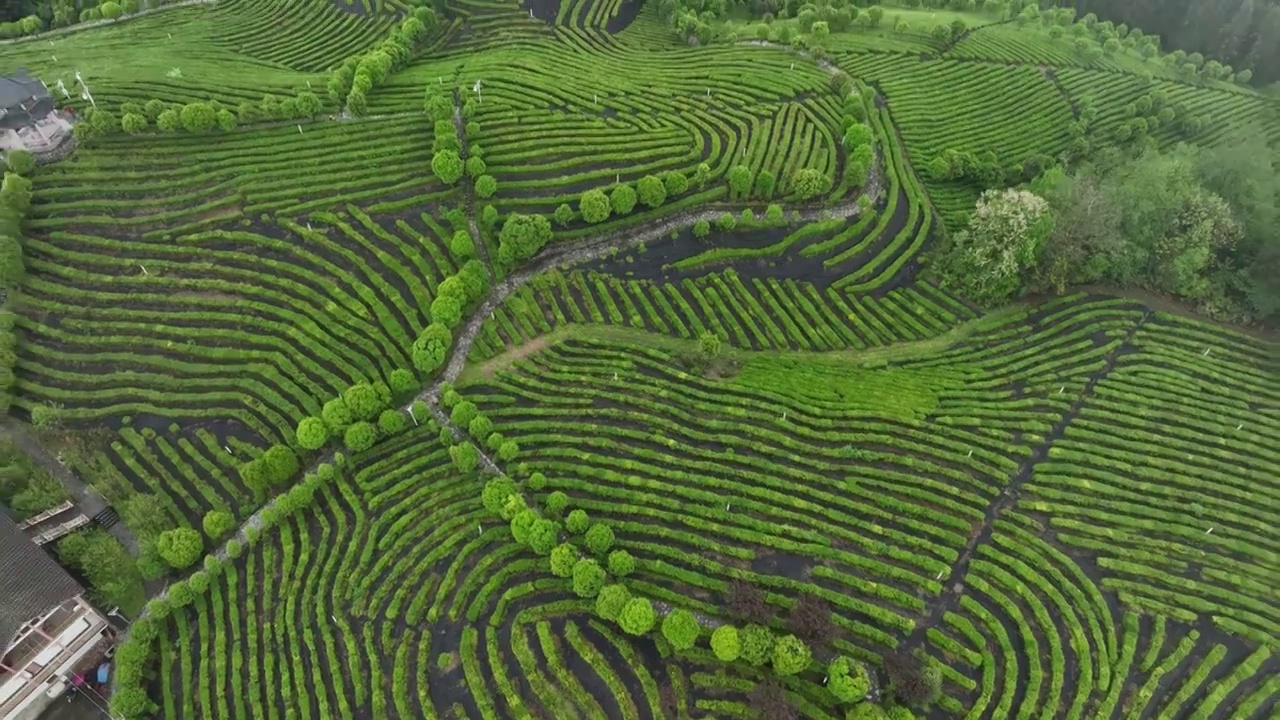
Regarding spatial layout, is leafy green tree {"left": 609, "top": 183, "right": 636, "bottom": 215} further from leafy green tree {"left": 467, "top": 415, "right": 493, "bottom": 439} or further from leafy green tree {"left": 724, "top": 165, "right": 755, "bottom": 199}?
leafy green tree {"left": 467, "top": 415, "right": 493, "bottom": 439}

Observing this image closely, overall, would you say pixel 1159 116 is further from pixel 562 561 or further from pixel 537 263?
pixel 562 561

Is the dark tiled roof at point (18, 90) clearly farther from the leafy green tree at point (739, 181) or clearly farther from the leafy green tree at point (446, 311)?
the leafy green tree at point (739, 181)

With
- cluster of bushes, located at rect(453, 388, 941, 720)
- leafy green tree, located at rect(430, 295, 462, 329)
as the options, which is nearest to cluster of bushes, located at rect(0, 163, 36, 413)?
leafy green tree, located at rect(430, 295, 462, 329)

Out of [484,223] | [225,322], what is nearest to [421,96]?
[484,223]

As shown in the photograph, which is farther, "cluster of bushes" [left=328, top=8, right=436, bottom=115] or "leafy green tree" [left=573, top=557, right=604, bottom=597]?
"cluster of bushes" [left=328, top=8, right=436, bottom=115]

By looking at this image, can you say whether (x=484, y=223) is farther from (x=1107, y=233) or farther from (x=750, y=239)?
(x=1107, y=233)

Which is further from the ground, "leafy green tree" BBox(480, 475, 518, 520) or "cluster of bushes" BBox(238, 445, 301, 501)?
"cluster of bushes" BBox(238, 445, 301, 501)

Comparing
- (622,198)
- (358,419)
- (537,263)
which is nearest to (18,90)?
(358,419)
